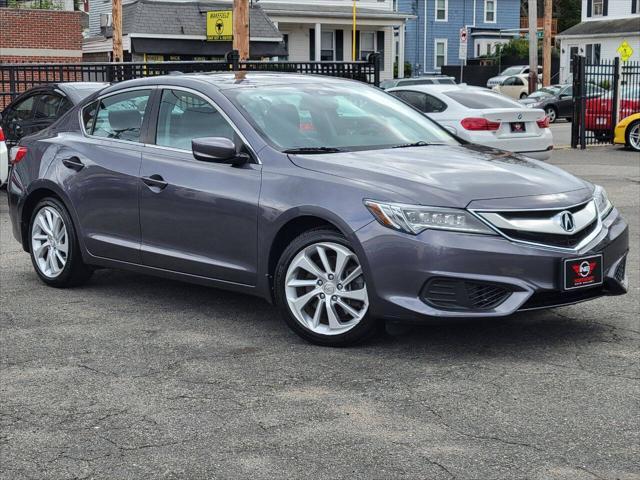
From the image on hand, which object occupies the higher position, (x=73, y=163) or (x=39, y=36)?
(x=39, y=36)

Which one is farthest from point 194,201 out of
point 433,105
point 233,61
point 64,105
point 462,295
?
point 433,105

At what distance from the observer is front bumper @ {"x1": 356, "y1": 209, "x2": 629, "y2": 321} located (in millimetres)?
5863

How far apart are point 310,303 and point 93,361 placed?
4.22 ft

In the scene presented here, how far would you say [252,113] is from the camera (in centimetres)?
698

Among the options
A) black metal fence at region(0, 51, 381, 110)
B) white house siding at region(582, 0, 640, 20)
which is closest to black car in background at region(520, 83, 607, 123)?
white house siding at region(582, 0, 640, 20)

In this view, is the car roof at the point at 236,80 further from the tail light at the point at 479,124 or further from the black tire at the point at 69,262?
the tail light at the point at 479,124

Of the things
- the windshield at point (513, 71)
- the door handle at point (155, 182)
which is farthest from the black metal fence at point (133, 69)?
the windshield at point (513, 71)

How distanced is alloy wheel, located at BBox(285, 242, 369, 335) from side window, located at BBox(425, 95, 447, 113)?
11940 millimetres

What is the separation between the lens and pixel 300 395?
542 cm

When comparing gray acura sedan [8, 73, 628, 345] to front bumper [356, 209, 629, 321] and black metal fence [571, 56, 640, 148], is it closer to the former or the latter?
front bumper [356, 209, 629, 321]

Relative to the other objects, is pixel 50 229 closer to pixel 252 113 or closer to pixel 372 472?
pixel 252 113

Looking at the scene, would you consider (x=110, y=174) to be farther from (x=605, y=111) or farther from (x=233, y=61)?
(x=605, y=111)

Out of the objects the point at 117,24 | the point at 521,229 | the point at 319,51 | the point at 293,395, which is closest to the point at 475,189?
the point at 521,229

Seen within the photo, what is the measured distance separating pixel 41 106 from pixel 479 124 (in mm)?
6655
